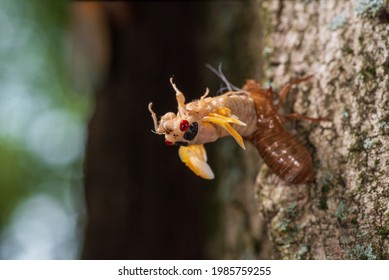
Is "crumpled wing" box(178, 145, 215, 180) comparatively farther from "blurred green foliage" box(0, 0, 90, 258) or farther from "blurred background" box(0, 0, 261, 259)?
"blurred green foliage" box(0, 0, 90, 258)

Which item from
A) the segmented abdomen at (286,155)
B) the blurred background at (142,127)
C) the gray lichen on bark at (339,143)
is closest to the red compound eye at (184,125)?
the segmented abdomen at (286,155)

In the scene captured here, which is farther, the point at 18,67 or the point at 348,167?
the point at 18,67

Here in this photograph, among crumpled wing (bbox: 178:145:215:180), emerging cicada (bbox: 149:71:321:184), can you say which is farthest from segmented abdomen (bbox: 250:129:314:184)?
crumpled wing (bbox: 178:145:215:180)

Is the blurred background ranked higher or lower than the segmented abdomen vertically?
higher

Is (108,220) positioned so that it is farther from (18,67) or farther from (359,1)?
(18,67)
